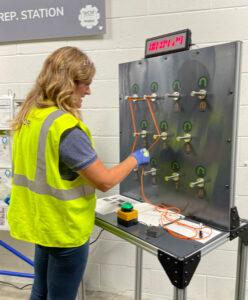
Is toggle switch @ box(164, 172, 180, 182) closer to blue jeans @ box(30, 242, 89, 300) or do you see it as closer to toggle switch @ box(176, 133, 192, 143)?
toggle switch @ box(176, 133, 192, 143)

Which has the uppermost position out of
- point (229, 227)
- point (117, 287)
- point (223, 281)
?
point (229, 227)

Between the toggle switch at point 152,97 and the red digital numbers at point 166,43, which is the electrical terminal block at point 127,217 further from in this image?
the red digital numbers at point 166,43

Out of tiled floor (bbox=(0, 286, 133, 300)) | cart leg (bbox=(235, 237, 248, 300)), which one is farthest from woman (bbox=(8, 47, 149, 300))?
tiled floor (bbox=(0, 286, 133, 300))

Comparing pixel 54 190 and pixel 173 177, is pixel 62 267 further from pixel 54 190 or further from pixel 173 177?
pixel 173 177

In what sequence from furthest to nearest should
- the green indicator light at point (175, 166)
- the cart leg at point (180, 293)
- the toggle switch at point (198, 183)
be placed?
the green indicator light at point (175, 166)
the toggle switch at point (198, 183)
the cart leg at point (180, 293)

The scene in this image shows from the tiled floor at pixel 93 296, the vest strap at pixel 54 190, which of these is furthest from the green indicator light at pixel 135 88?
the tiled floor at pixel 93 296

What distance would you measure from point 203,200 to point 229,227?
127mm

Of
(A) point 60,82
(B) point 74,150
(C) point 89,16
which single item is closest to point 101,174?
(B) point 74,150

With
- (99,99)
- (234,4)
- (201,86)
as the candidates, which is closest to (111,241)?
(99,99)

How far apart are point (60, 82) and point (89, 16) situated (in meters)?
0.80

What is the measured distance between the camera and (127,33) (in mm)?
1646

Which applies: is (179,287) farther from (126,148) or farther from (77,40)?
(77,40)

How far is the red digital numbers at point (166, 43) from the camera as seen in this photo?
1133 mm

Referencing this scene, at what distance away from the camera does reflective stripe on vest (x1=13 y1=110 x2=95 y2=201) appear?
97 centimetres
